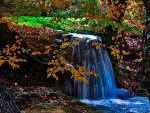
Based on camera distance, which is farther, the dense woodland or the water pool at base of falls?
the water pool at base of falls

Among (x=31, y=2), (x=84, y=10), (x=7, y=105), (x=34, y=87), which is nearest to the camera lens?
(x=7, y=105)

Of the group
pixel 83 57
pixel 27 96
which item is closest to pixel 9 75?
pixel 27 96

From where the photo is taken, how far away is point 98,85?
1249 centimetres

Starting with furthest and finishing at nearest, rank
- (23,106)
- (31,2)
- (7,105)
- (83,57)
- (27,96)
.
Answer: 1. (83,57)
2. (27,96)
3. (23,106)
4. (31,2)
5. (7,105)

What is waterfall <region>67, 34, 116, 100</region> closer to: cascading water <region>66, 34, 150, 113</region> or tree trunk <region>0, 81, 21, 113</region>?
cascading water <region>66, 34, 150, 113</region>

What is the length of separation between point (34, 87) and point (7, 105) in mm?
6681

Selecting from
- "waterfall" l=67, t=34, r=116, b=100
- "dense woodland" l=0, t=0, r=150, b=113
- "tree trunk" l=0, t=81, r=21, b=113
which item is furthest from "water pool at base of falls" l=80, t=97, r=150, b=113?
"tree trunk" l=0, t=81, r=21, b=113

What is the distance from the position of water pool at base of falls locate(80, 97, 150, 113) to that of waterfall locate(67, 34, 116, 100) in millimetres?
491

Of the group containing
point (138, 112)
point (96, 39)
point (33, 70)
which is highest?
point (96, 39)

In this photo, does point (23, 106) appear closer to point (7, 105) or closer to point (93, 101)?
point (93, 101)

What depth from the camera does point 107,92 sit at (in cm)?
1257

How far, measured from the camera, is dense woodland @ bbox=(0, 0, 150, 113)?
4.94 metres

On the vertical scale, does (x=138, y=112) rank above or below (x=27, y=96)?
below

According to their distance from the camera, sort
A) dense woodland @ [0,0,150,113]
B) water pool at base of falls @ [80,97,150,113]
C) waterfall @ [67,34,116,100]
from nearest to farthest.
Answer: dense woodland @ [0,0,150,113] < water pool at base of falls @ [80,97,150,113] < waterfall @ [67,34,116,100]
